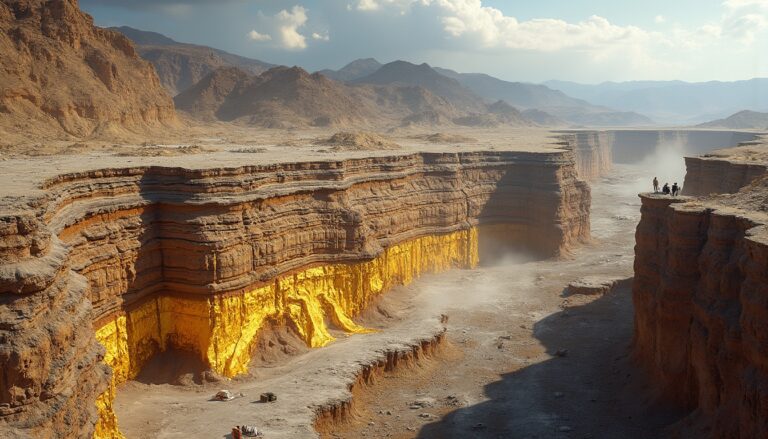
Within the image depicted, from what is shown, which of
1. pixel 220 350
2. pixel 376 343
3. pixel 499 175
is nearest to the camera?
pixel 220 350

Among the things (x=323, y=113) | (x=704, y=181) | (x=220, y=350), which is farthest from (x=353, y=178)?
(x=323, y=113)

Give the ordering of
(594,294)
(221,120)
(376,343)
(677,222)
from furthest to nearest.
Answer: (221,120)
(594,294)
(376,343)
(677,222)

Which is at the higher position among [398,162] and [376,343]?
[398,162]

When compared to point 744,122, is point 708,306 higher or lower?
lower

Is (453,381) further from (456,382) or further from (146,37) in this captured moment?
(146,37)

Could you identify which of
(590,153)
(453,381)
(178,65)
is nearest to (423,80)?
(178,65)

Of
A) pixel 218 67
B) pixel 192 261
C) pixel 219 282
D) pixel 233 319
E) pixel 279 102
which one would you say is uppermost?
pixel 218 67

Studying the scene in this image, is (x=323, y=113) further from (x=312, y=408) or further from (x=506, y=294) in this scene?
A: (x=312, y=408)
